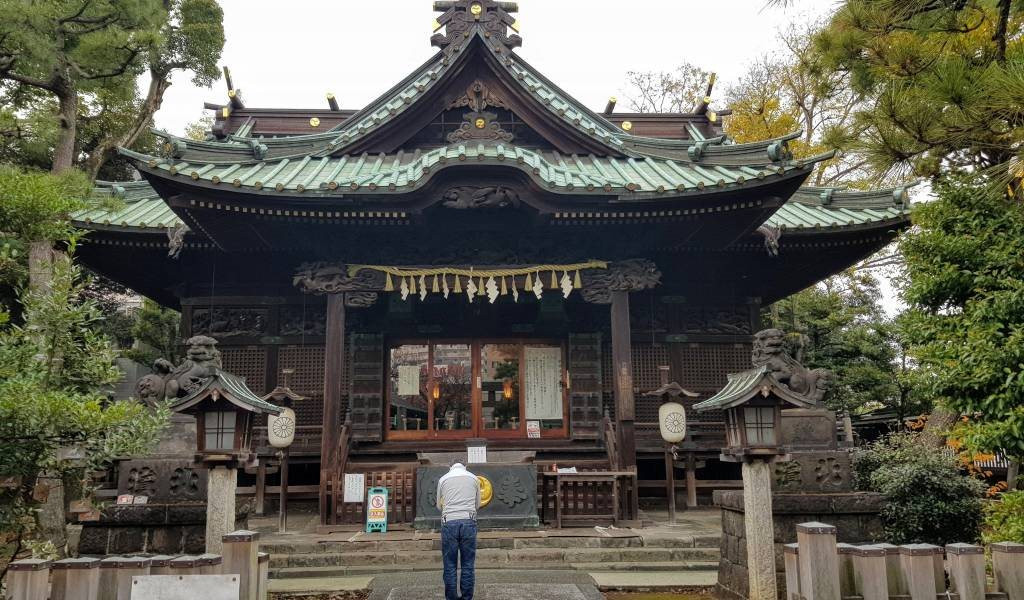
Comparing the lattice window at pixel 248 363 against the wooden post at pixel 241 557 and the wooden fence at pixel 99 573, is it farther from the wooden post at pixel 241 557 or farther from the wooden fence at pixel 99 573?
the wooden fence at pixel 99 573

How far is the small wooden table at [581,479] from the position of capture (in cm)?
1033

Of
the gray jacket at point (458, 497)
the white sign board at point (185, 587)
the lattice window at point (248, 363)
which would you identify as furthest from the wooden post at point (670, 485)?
the white sign board at point (185, 587)

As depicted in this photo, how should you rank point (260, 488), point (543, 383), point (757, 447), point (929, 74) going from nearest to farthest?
point (757, 447) < point (929, 74) < point (260, 488) < point (543, 383)

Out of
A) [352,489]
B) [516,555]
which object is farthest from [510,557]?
[352,489]

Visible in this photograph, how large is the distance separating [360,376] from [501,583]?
6559 mm

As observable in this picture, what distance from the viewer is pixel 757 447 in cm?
677

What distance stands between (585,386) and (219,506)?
8.16 metres

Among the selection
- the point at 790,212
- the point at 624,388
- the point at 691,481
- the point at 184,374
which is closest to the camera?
the point at 184,374

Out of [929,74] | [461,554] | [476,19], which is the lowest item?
[461,554]

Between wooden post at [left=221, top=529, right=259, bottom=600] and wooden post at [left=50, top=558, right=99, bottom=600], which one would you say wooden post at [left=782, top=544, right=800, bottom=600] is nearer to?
wooden post at [left=221, top=529, right=259, bottom=600]

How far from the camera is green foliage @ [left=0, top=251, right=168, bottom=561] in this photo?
5008 millimetres

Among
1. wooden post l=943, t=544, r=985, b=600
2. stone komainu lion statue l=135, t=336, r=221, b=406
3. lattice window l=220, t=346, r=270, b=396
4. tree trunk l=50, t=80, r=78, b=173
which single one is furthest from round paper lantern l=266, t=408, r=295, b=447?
wooden post l=943, t=544, r=985, b=600

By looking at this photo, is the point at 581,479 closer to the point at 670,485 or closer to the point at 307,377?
the point at 670,485

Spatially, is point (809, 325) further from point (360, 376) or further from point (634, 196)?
point (360, 376)
